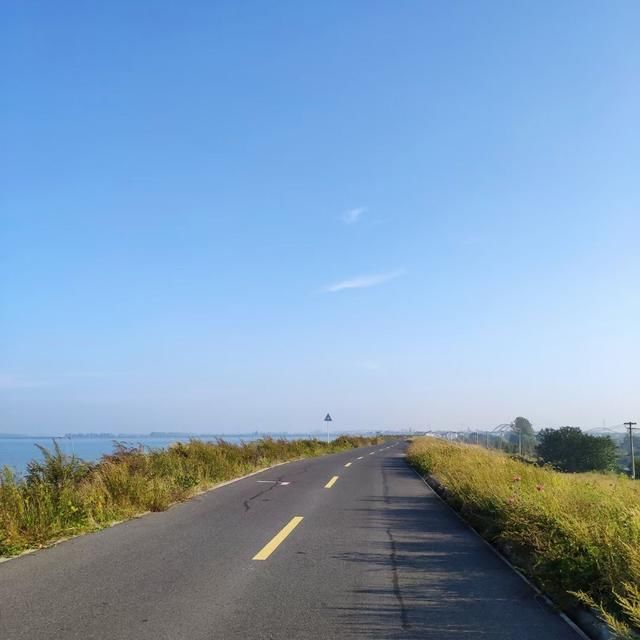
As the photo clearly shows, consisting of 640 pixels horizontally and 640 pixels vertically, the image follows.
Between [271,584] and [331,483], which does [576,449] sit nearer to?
[331,483]

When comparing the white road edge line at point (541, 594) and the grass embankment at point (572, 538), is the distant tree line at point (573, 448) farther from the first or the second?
the white road edge line at point (541, 594)

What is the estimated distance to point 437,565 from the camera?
24.3 ft

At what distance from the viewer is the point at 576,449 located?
50.1 meters

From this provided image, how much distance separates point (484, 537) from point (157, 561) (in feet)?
17.0

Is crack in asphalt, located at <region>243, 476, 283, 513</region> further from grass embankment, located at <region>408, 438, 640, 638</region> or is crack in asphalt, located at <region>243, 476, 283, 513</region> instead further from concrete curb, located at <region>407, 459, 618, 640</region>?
concrete curb, located at <region>407, 459, 618, 640</region>

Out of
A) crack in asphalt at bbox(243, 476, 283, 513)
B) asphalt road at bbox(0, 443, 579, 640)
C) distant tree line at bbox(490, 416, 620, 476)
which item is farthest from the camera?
distant tree line at bbox(490, 416, 620, 476)

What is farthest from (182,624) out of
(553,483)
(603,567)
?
(553,483)

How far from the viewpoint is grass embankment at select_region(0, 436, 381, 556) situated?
8672mm

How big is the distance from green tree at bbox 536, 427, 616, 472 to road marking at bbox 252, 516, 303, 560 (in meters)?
40.5

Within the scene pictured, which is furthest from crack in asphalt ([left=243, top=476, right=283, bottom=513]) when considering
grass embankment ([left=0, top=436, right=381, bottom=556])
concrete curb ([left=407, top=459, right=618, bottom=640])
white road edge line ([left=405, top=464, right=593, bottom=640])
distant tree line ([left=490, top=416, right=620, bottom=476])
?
distant tree line ([left=490, top=416, right=620, bottom=476])

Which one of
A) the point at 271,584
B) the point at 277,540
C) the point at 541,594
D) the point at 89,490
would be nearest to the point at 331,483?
the point at 89,490

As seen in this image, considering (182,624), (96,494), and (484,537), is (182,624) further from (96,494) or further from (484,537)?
(96,494)

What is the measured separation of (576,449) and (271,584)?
50078 mm

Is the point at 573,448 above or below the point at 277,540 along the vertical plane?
below
